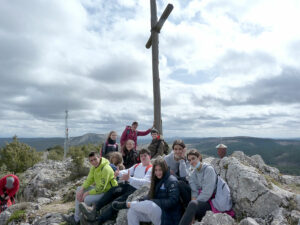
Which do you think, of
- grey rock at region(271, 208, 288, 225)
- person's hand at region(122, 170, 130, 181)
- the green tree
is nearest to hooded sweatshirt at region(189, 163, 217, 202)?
grey rock at region(271, 208, 288, 225)

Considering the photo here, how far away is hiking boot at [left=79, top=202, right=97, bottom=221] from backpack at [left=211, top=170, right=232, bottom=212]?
3.10 m

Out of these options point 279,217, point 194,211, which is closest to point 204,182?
point 194,211

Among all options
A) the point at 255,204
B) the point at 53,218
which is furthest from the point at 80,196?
the point at 255,204

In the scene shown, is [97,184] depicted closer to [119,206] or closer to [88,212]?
[88,212]

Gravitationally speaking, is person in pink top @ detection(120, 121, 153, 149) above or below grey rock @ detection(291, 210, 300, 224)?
above

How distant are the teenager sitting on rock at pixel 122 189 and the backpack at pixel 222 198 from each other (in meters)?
1.98

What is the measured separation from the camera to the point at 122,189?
6945mm

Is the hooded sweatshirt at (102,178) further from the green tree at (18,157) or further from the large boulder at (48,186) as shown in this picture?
the green tree at (18,157)

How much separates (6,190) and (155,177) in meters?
7.46

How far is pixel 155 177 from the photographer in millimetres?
5707

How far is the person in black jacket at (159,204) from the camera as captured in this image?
528 cm

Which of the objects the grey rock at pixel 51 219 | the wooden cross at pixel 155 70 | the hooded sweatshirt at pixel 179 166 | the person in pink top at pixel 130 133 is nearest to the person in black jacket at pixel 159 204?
the hooded sweatshirt at pixel 179 166

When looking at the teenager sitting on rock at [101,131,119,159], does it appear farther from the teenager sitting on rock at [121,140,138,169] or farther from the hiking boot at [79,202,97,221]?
the hiking boot at [79,202,97,221]

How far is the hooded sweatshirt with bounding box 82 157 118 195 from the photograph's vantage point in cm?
677
